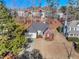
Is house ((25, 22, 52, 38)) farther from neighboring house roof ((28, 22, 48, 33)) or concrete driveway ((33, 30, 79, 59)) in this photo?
concrete driveway ((33, 30, 79, 59))

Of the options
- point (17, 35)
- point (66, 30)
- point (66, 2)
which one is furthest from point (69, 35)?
point (17, 35)

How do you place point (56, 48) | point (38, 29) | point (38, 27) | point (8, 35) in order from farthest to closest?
point (38, 27)
point (38, 29)
point (56, 48)
point (8, 35)

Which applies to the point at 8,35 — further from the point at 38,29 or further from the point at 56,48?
the point at 38,29

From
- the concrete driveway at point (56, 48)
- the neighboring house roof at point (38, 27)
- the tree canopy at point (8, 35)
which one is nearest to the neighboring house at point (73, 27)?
the neighboring house roof at point (38, 27)

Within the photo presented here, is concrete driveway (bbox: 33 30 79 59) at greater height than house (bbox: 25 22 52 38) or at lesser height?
lesser

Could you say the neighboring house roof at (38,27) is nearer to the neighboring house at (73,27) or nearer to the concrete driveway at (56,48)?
the concrete driveway at (56,48)

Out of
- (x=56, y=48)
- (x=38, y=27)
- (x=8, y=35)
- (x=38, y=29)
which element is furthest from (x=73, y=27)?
(x=8, y=35)

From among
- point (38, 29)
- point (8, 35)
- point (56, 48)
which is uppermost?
point (8, 35)

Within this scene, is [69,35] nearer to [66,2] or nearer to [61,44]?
[61,44]

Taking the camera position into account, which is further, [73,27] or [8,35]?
[73,27]

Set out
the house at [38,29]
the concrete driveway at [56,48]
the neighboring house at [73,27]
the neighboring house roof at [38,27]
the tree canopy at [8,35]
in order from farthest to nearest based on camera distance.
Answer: the neighboring house at [73,27] → the neighboring house roof at [38,27] → the house at [38,29] → the concrete driveway at [56,48] → the tree canopy at [8,35]

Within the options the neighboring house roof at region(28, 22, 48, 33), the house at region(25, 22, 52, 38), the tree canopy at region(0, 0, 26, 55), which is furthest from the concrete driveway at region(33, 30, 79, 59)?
the tree canopy at region(0, 0, 26, 55)

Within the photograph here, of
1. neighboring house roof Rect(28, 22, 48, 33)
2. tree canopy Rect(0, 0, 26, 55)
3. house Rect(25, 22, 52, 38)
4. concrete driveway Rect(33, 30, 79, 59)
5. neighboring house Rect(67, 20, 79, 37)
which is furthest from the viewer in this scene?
neighboring house Rect(67, 20, 79, 37)
